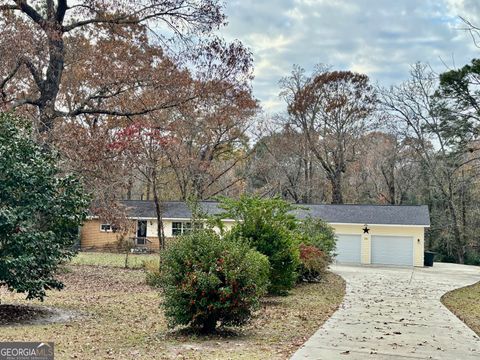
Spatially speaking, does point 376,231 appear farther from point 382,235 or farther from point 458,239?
point 458,239

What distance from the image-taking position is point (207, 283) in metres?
7.74

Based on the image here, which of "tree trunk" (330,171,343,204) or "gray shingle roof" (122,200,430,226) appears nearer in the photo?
"gray shingle roof" (122,200,430,226)

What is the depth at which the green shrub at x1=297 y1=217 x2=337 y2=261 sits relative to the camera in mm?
18266

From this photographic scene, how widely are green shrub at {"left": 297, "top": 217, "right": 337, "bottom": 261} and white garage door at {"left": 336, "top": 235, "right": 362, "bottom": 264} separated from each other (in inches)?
306

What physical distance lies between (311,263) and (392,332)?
27.7 ft

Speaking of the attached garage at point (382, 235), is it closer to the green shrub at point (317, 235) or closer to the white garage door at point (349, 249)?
the white garage door at point (349, 249)

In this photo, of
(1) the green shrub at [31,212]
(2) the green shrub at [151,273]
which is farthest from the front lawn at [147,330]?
(1) the green shrub at [31,212]

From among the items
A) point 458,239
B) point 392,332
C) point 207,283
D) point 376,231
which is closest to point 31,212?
point 207,283

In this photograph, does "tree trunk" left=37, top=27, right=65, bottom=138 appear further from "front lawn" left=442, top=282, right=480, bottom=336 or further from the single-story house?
"front lawn" left=442, top=282, right=480, bottom=336

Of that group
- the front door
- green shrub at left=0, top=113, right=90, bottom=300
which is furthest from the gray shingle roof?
green shrub at left=0, top=113, right=90, bottom=300

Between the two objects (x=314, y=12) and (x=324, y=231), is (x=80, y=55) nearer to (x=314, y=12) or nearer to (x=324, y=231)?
(x=314, y=12)

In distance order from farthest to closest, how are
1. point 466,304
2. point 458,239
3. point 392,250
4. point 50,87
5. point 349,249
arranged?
point 458,239, point 349,249, point 392,250, point 50,87, point 466,304

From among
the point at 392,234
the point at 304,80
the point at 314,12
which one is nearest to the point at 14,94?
the point at 314,12

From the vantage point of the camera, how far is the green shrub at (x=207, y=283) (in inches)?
307
